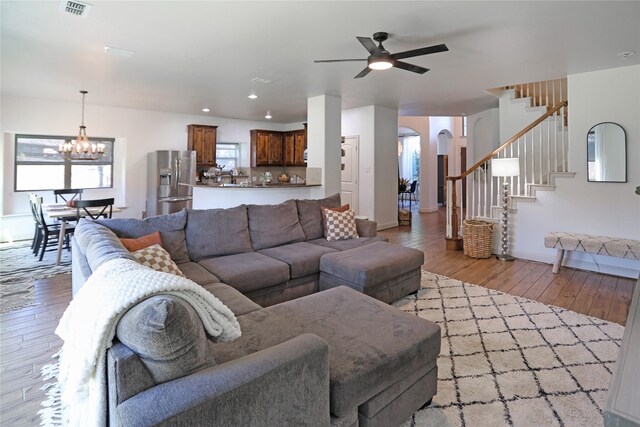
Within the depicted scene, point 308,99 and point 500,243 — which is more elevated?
point 308,99

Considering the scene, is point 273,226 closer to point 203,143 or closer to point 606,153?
point 606,153

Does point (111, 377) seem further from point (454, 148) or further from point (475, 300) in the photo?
point (454, 148)

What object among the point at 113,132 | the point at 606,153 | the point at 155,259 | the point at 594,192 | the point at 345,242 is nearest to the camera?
the point at 155,259

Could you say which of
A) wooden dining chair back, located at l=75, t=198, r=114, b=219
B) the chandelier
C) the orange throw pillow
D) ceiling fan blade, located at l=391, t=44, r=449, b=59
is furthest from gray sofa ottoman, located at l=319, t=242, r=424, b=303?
the chandelier

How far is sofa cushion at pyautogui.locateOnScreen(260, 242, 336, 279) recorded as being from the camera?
11.0ft

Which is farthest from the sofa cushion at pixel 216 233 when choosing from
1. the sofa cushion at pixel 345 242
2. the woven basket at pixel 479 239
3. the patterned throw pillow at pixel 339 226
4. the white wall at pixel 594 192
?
the white wall at pixel 594 192

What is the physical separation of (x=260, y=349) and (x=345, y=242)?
2.52 metres

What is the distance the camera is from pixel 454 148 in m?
11.8

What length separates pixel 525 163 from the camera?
5312 mm

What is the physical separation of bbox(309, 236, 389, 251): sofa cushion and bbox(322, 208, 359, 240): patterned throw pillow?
78 mm

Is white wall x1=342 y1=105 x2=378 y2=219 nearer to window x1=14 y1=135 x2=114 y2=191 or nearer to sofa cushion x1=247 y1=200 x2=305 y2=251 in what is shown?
sofa cushion x1=247 y1=200 x2=305 y2=251

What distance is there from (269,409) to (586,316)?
127 inches

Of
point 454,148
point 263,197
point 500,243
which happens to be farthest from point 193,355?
point 454,148

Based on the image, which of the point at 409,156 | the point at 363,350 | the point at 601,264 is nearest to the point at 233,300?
the point at 363,350
